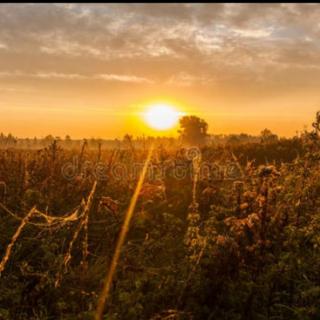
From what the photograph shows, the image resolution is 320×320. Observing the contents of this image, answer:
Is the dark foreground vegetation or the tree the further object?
the tree

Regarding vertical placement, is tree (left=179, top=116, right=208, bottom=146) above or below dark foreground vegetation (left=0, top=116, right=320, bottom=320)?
above

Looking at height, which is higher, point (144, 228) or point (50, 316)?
point (144, 228)

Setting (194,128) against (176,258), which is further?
(194,128)

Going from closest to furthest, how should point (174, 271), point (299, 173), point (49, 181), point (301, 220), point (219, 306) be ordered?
1. point (219, 306)
2. point (174, 271)
3. point (301, 220)
4. point (299, 173)
5. point (49, 181)

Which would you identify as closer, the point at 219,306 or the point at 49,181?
the point at 219,306

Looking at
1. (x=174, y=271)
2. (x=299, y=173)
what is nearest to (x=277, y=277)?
(x=174, y=271)

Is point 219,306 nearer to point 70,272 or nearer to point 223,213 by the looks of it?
point 70,272

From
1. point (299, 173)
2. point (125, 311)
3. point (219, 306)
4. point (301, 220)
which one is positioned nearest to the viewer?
point (125, 311)

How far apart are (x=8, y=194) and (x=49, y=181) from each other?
92 centimetres

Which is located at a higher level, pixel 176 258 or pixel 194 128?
pixel 194 128

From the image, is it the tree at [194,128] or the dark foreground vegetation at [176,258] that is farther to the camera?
the tree at [194,128]

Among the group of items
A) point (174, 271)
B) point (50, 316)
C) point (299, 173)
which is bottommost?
point (50, 316)

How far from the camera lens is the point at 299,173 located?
9703 mm

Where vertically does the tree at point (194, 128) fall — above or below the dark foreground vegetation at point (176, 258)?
above
